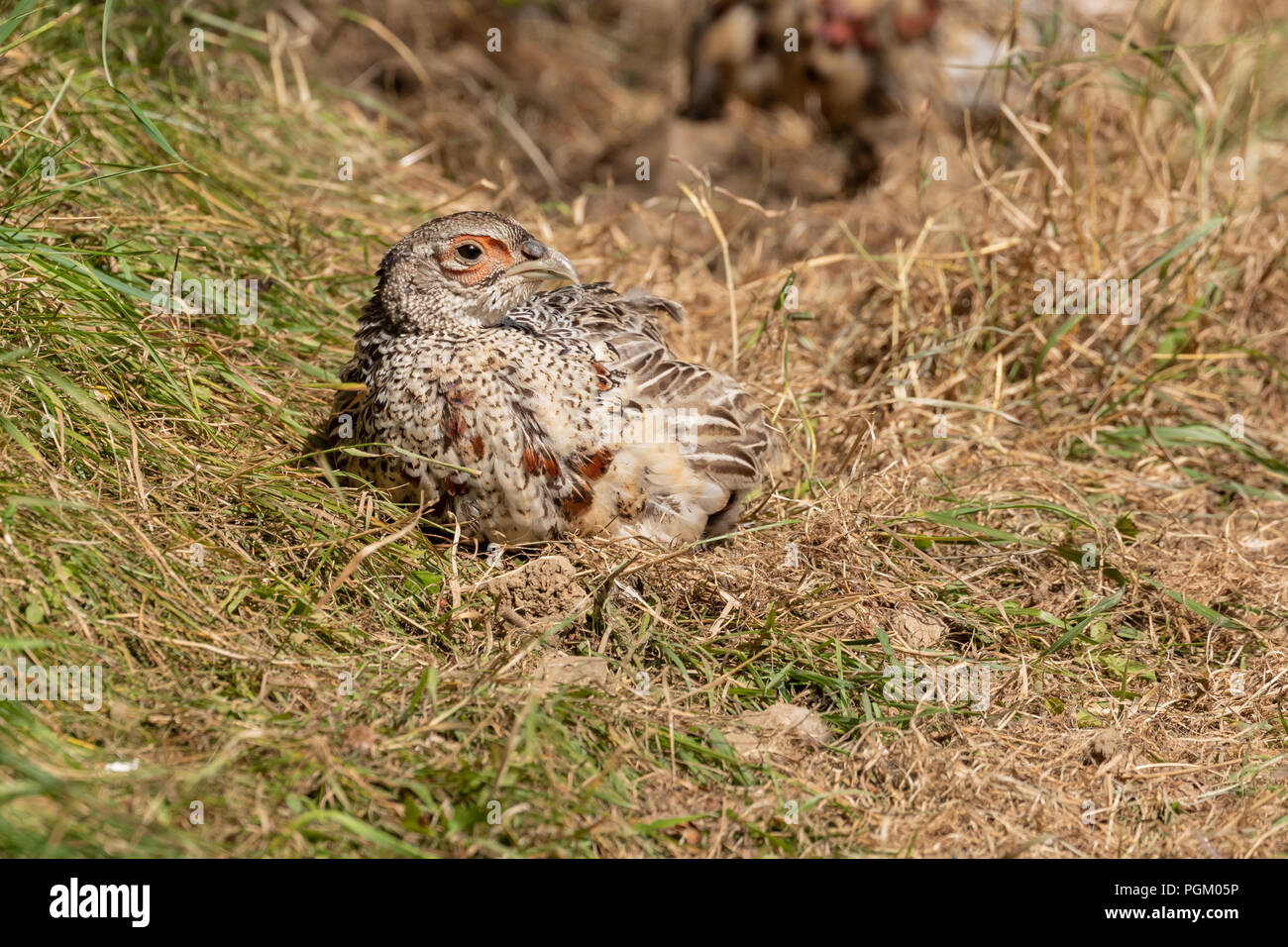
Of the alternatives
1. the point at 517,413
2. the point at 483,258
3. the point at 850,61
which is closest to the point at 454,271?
the point at 483,258

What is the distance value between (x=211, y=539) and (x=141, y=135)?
2116 mm

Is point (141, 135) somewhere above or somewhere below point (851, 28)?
below

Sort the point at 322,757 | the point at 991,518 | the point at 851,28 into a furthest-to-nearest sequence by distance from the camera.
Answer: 1. the point at 851,28
2. the point at 991,518
3. the point at 322,757

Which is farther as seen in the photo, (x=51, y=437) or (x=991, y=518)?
(x=991, y=518)

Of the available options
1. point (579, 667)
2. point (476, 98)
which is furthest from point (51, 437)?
point (476, 98)

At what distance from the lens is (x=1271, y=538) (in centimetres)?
411

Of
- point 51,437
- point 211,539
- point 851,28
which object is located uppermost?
point 851,28

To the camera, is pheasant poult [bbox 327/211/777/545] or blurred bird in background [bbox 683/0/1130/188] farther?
blurred bird in background [bbox 683/0/1130/188]

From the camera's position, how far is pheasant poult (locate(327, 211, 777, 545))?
3.27 m

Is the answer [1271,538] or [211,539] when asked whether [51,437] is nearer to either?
[211,539]

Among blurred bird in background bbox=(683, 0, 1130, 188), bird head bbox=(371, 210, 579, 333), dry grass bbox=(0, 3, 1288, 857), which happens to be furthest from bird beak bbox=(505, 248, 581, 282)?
blurred bird in background bbox=(683, 0, 1130, 188)

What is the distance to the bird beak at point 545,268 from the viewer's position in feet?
11.7

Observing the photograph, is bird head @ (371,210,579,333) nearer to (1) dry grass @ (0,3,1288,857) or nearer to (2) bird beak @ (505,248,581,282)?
(2) bird beak @ (505,248,581,282)

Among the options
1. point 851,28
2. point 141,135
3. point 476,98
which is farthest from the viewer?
point 476,98
